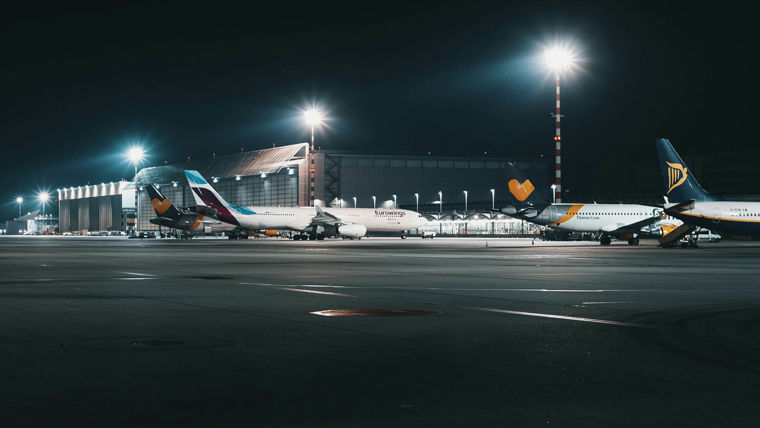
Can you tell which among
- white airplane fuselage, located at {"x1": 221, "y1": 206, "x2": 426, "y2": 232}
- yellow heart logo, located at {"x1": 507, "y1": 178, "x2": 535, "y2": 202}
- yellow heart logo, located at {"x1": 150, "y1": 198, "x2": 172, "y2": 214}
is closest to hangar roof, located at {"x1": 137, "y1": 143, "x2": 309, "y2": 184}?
yellow heart logo, located at {"x1": 150, "y1": 198, "x2": 172, "y2": 214}

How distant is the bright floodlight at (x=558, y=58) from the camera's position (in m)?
65.0

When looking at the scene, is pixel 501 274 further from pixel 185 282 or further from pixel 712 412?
pixel 712 412

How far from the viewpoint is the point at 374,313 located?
1581 centimetres

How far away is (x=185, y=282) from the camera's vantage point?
80.8 feet

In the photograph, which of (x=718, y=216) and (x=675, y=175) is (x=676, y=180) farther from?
(x=718, y=216)

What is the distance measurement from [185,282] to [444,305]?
10.1m

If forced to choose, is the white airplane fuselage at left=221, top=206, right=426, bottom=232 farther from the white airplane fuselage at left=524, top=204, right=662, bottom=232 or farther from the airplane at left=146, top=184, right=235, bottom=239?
the white airplane fuselage at left=524, top=204, right=662, bottom=232

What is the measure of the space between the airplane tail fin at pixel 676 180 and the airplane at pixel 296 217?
4123 centimetres

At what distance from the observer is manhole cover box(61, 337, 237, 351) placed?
441 inches

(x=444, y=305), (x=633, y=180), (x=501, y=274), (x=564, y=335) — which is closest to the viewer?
(x=564, y=335)

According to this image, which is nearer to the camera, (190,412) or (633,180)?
(190,412)

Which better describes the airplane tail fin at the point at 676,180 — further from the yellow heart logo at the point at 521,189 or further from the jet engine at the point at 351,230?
the jet engine at the point at 351,230

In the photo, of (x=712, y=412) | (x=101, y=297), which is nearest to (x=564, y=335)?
(x=712, y=412)

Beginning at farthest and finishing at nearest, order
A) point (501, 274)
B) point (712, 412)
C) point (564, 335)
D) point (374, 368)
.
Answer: point (501, 274) → point (564, 335) → point (374, 368) → point (712, 412)
